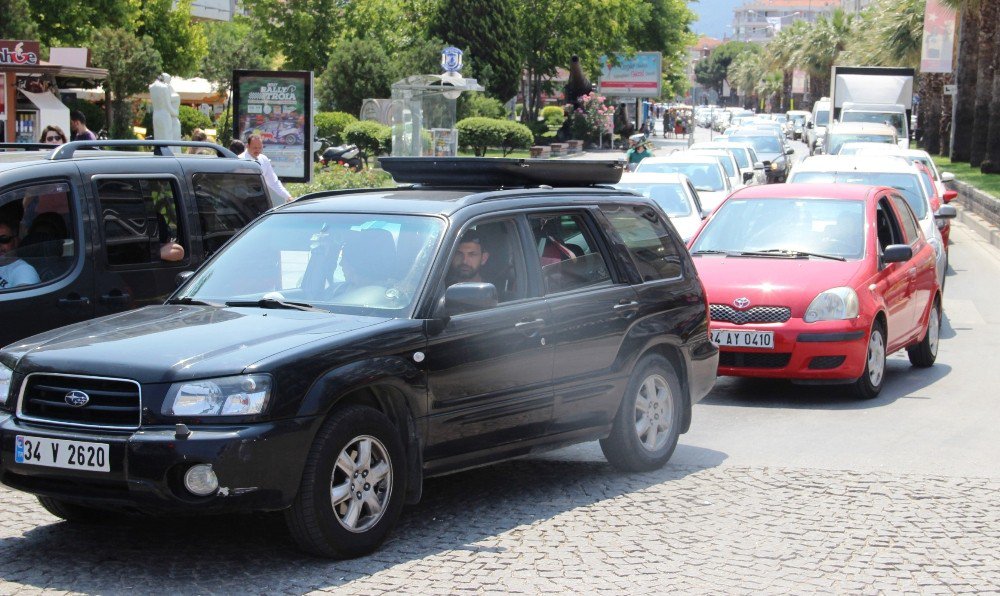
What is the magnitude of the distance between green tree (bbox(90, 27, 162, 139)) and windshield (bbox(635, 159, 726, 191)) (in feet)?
83.5

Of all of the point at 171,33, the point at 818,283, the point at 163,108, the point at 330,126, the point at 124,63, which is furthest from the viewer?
the point at 171,33

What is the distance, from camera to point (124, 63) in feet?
141

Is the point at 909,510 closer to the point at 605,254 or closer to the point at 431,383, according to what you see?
the point at 605,254

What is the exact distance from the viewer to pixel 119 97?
142 feet

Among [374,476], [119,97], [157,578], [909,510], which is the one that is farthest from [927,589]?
[119,97]

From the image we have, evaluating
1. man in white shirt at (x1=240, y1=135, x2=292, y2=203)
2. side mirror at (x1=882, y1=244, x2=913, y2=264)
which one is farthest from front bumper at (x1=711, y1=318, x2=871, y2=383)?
man in white shirt at (x1=240, y1=135, x2=292, y2=203)

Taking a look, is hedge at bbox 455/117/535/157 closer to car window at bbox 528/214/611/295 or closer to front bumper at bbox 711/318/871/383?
front bumper at bbox 711/318/871/383

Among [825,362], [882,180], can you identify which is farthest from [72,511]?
[882,180]

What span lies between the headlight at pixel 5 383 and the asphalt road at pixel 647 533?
0.70 metres

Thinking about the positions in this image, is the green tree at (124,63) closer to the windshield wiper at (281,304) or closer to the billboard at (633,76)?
the billboard at (633,76)

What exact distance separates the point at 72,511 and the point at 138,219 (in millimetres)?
2756

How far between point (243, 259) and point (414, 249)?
979 millimetres

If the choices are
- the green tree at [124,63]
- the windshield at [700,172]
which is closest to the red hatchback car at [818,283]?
the windshield at [700,172]

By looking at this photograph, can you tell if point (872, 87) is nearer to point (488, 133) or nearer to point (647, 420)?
point (488, 133)
